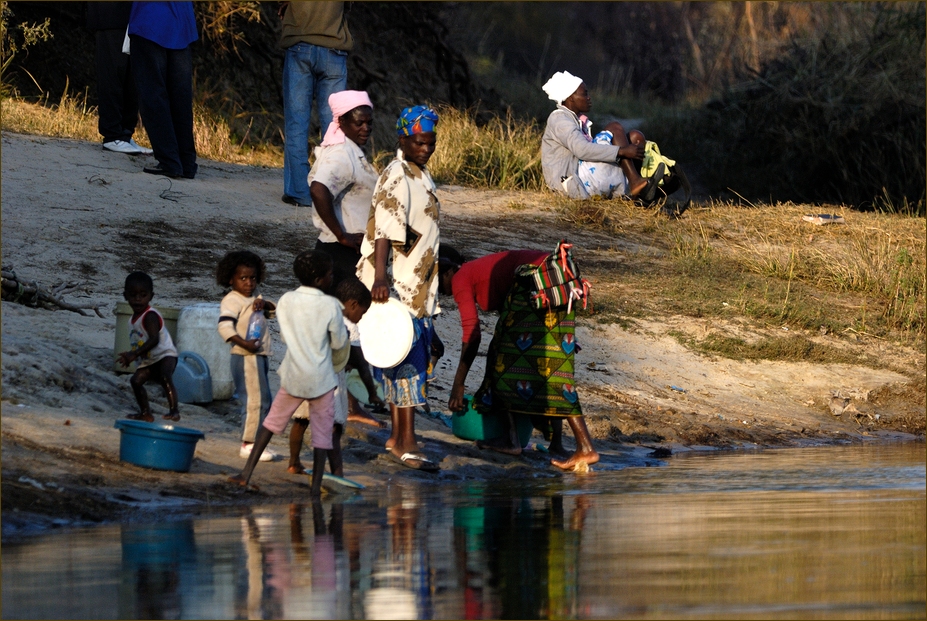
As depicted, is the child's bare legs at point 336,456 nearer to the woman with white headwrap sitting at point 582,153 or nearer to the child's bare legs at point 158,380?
the child's bare legs at point 158,380

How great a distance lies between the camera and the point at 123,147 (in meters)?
13.8

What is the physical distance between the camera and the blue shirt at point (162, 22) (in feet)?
39.7

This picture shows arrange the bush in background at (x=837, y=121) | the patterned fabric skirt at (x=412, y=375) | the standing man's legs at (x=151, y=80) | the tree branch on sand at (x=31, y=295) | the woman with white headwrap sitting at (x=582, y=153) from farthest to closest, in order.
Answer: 1. the bush in background at (x=837, y=121)
2. the woman with white headwrap sitting at (x=582, y=153)
3. the standing man's legs at (x=151, y=80)
4. the tree branch on sand at (x=31, y=295)
5. the patterned fabric skirt at (x=412, y=375)

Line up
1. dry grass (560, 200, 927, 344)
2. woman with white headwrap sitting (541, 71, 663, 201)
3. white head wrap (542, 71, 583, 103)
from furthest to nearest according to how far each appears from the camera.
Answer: woman with white headwrap sitting (541, 71, 663, 201)
white head wrap (542, 71, 583, 103)
dry grass (560, 200, 927, 344)

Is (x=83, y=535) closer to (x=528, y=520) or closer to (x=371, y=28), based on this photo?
(x=528, y=520)

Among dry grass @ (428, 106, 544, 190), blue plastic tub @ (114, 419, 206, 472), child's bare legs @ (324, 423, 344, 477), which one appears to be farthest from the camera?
dry grass @ (428, 106, 544, 190)

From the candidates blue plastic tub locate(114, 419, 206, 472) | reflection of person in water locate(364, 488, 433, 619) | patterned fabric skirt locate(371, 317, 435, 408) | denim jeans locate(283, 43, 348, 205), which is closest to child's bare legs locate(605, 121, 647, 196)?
denim jeans locate(283, 43, 348, 205)

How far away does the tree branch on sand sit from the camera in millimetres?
9094

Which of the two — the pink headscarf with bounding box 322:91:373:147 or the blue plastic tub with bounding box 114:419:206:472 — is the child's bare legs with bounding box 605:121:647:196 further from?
the blue plastic tub with bounding box 114:419:206:472

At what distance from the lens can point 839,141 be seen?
19.9 meters

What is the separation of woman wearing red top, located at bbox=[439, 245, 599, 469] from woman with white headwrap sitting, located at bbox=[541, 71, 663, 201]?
629 centimetres

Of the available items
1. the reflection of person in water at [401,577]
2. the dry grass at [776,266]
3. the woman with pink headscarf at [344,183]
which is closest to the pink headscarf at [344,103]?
the woman with pink headscarf at [344,183]

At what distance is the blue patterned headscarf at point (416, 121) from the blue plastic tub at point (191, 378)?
74.3 inches

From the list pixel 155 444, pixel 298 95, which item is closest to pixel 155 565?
pixel 155 444
